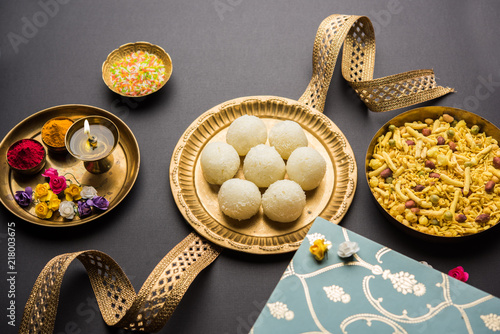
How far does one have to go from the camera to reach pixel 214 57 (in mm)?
2324

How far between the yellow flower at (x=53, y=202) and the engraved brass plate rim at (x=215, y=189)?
0.51m

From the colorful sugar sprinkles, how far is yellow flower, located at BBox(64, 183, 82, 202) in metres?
0.56

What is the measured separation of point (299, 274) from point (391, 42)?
5.35 feet

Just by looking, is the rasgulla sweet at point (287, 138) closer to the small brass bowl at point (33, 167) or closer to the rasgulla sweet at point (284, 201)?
the rasgulla sweet at point (284, 201)

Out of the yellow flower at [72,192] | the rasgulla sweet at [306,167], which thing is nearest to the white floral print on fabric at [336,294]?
the rasgulla sweet at [306,167]

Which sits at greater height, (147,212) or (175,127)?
(175,127)

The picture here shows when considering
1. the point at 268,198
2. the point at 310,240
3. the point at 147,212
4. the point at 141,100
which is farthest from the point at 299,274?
the point at 141,100

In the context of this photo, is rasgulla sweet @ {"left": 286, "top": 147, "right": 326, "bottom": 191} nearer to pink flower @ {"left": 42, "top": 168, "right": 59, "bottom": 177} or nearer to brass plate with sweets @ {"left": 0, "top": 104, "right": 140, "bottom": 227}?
brass plate with sweets @ {"left": 0, "top": 104, "right": 140, "bottom": 227}

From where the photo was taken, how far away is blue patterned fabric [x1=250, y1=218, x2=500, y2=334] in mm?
1140

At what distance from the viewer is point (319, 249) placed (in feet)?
4.10

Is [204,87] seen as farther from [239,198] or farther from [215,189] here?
[239,198]

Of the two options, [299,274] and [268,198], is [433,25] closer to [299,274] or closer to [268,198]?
[268,198]

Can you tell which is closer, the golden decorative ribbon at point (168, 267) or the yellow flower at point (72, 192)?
the golden decorative ribbon at point (168, 267)

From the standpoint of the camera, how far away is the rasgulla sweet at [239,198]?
1685mm
